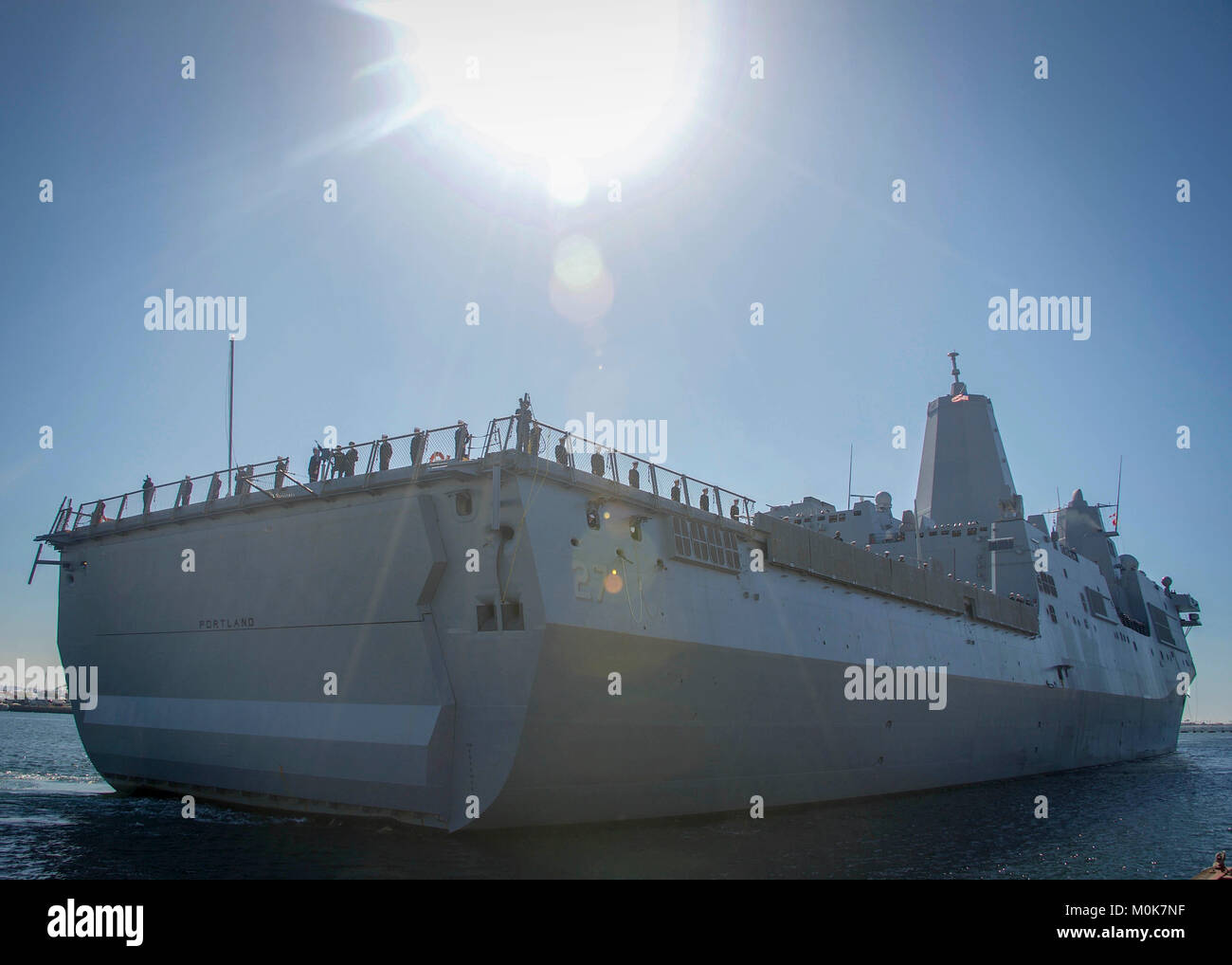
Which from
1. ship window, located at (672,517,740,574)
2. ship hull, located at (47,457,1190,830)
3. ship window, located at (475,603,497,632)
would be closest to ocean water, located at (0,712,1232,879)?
ship hull, located at (47,457,1190,830)

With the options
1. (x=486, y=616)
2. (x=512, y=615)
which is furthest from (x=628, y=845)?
(x=486, y=616)

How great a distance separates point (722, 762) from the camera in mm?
18156

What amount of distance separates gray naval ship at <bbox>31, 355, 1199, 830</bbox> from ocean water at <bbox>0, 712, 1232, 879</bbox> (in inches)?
22.4

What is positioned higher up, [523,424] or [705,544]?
[523,424]

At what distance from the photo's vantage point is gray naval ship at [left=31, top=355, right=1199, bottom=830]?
592 inches

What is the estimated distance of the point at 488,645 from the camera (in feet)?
48.9

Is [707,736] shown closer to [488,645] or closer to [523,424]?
[488,645]

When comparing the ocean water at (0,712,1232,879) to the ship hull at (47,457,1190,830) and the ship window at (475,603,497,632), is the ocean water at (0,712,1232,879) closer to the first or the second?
the ship hull at (47,457,1190,830)

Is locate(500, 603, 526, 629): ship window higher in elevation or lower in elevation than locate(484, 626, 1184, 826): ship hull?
higher

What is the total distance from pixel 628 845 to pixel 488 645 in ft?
13.5

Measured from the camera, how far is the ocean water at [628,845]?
1337 cm
